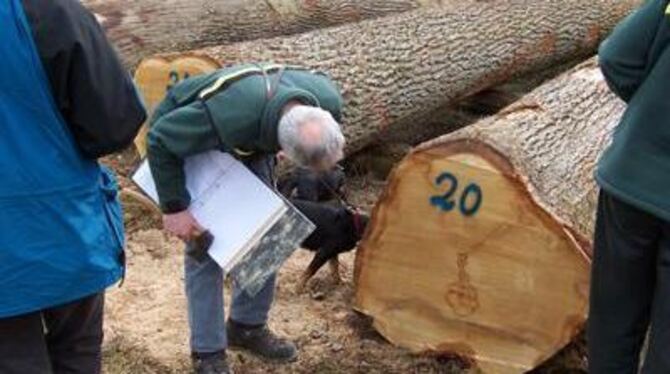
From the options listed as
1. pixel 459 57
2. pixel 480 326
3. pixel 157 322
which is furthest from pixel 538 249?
pixel 459 57

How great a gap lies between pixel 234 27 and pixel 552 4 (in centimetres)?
228

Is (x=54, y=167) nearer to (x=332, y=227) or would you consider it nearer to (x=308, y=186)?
(x=332, y=227)

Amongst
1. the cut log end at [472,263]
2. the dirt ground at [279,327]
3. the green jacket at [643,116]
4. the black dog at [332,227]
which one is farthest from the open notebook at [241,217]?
the green jacket at [643,116]

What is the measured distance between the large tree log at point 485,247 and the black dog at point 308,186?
2.69 ft

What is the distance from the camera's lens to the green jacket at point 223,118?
3.40 meters

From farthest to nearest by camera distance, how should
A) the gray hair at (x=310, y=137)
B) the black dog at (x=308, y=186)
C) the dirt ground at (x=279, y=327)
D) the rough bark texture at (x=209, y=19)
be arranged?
the rough bark texture at (x=209, y=19), the black dog at (x=308, y=186), the dirt ground at (x=279, y=327), the gray hair at (x=310, y=137)

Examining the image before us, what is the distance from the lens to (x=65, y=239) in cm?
259

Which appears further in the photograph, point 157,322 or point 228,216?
point 157,322

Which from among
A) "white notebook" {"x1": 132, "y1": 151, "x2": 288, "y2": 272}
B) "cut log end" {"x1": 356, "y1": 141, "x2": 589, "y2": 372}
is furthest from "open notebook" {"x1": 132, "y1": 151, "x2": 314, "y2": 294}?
"cut log end" {"x1": 356, "y1": 141, "x2": 589, "y2": 372}

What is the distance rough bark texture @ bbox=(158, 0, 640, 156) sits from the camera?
5.62 metres

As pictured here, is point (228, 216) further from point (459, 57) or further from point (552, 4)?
point (552, 4)

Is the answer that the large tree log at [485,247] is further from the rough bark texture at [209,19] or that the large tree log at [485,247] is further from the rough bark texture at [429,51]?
the rough bark texture at [209,19]

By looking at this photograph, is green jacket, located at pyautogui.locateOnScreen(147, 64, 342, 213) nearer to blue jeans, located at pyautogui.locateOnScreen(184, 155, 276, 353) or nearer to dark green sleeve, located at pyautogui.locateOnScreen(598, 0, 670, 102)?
blue jeans, located at pyautogui.locateOnScreen(184, 155, 276, 353)

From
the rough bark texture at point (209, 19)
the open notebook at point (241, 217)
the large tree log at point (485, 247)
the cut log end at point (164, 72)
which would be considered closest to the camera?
the open notebook at point (241, 217)
